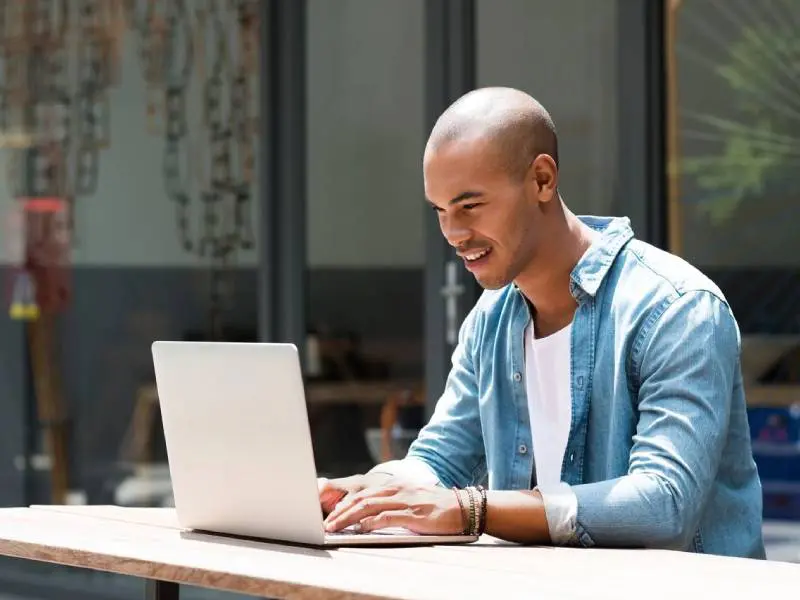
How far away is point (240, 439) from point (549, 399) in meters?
0.48

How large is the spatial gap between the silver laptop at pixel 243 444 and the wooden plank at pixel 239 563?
0.03 meters

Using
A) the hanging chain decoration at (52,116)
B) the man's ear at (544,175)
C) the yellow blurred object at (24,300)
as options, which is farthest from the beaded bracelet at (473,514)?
the yellow blurred object at (24,300)

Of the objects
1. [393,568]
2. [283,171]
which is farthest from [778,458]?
[393,568]

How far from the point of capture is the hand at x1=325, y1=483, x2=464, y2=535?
193 centimetres

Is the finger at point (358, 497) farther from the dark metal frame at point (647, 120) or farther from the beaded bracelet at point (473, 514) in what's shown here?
the dark metal frame at point (647, 120)

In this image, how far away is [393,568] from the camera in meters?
1.73

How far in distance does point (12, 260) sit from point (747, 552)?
4083mm

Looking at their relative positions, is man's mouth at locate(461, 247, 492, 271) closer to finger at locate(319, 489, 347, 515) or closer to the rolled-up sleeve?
the rolled-up sleeve

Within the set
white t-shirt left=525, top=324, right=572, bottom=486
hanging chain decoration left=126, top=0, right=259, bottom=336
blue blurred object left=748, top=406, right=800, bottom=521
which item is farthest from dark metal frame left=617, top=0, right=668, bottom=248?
white t-shirt left=525, top=324, right=572, bottom=486

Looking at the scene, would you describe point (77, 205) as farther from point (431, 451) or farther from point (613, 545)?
point (613, 545)

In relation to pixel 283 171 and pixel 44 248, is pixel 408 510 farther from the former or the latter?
pixel 44 248

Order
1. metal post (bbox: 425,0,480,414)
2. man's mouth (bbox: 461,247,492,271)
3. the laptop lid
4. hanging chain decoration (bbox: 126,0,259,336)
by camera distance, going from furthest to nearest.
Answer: hanging chain decoration (bbox: 126,0,259,336) < metal post (bbox: 425,0,480,414) < man's mouth (bbox: 461,247,492,271) < the laptop lid

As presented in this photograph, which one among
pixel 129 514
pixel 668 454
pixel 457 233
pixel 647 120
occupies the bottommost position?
pixel 129 514

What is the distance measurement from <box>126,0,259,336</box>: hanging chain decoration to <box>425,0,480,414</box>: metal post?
30.5 inches
